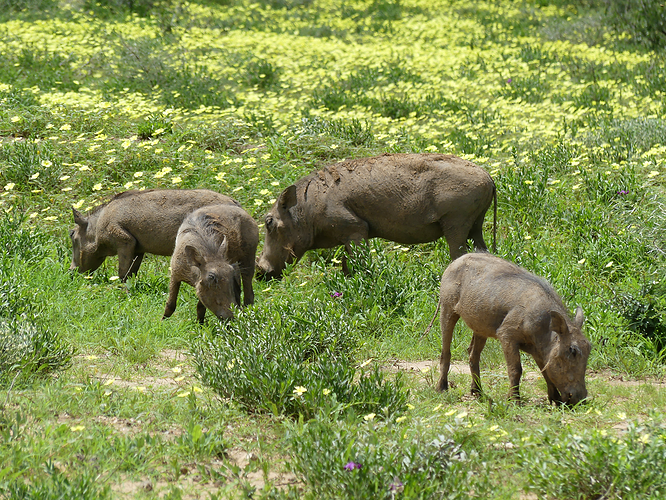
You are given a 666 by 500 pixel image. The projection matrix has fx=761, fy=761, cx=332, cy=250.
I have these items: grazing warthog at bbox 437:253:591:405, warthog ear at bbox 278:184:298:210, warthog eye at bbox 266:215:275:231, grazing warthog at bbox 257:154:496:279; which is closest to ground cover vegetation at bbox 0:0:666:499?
grazing warthog at bbox 437:253:591:405

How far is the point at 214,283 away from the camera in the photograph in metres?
6.86

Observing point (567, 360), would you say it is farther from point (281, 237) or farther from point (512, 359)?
point (281, 237)

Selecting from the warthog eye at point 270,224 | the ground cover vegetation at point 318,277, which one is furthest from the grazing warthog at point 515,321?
the warthog eye at point 270,224

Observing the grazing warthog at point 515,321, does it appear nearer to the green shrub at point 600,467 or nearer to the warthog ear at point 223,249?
the green shrub at point 600,467

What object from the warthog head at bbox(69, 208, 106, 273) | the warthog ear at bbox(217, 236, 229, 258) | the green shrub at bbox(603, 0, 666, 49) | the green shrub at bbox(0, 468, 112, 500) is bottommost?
the warthog head at bbox(69, 208, 106, 273)

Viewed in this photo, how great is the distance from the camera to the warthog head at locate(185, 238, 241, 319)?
6.87 metres

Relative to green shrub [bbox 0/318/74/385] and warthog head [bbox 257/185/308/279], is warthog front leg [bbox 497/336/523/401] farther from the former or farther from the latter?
warthog head [bbox 257/185/308/279]

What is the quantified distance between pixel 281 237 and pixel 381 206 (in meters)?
1.21

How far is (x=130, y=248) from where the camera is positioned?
842 centimetres

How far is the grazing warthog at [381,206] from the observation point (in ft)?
27.2

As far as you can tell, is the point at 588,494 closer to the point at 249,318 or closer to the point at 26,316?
the point at 249,318

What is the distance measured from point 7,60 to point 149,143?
6.88 metres

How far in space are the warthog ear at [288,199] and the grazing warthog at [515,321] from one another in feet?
10.1

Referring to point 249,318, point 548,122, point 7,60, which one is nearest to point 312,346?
point 249,318
